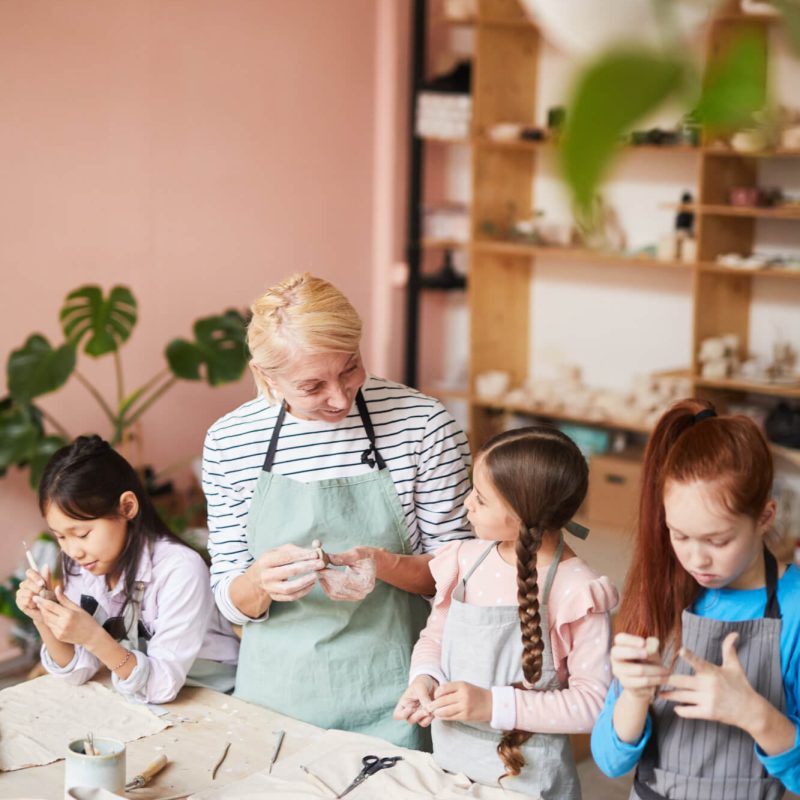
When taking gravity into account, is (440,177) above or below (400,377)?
above

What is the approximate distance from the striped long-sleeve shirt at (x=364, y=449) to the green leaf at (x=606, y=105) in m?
1.71

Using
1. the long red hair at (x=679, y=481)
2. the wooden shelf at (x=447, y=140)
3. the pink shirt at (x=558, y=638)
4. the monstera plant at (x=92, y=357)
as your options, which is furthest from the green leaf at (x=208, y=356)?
the long red hair at (x=679, y=481)

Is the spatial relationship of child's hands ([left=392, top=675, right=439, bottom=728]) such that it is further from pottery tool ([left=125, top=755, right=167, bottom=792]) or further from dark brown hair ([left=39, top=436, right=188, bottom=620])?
dark brown hair ([left=39, top=436, right=188, bottom=620])

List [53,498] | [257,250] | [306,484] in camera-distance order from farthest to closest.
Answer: [257,250], [53,498], [306,484]

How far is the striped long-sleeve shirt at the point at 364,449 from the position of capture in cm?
200

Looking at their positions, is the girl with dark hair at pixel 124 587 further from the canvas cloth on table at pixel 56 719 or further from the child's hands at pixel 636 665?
the child's hands at pixel 636 665

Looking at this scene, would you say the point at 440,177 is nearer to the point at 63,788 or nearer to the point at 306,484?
the point at 306,484

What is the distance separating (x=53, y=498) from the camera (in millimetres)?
2139

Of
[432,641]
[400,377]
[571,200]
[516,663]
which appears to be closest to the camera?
[571,200]

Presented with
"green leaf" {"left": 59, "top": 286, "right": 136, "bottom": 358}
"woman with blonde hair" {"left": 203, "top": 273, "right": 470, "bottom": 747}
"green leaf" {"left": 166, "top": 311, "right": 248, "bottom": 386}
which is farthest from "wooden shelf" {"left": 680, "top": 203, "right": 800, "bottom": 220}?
"woman with blonde hair" {"left": 203, "top": 273, "right": 470, "bottom": 747}

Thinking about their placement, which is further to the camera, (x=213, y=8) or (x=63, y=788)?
(x=213, y=8)

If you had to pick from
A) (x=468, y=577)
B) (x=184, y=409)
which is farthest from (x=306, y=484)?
(x=184, y=409)

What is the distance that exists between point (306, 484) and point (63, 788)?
2.03 feet

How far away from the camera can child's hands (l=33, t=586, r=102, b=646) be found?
2025mm
